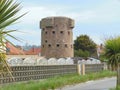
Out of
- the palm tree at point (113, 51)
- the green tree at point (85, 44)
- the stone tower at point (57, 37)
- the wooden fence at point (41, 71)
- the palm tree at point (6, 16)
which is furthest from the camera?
the green tree at point (85, 44)

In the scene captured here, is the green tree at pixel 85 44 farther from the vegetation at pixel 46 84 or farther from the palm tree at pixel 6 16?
the palm tree at pixel 6 16

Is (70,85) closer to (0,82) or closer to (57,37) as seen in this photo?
(0,82)

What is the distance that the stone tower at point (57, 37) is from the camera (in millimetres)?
89500

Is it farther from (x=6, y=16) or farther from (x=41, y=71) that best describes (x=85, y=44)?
(x=6, y=16)

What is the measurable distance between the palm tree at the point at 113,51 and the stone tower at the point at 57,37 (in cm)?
6863

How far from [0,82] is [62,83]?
4.53 metres

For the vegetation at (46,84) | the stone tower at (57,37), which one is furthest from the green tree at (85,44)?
the vegetation at (46,84)

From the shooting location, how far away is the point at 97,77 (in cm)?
3525

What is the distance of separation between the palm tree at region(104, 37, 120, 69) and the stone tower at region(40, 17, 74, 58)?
6863 centimetres

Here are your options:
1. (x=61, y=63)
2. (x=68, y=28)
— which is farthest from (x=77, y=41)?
(x=61, y=63)

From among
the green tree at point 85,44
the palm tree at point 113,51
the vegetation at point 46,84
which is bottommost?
the vegetation at point 46,84

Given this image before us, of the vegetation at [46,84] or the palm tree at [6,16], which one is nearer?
the palm tree at [6,16]

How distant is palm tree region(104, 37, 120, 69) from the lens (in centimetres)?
1911

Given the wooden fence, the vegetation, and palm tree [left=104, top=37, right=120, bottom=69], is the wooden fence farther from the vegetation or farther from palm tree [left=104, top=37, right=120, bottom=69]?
palm tree [left=104, top=37, right=120, bottom=69]
